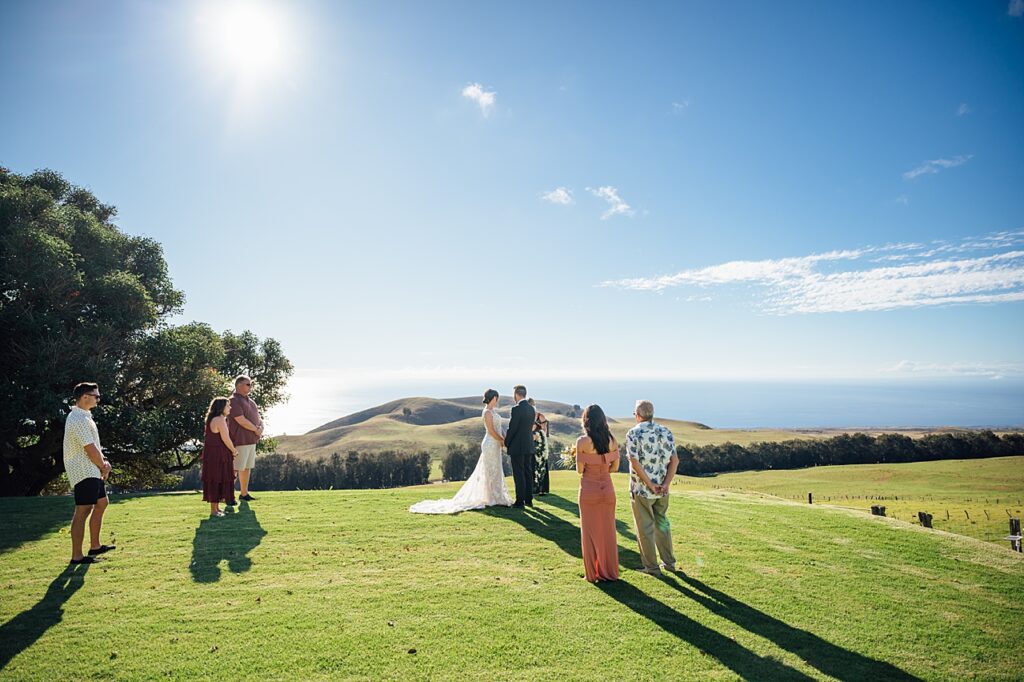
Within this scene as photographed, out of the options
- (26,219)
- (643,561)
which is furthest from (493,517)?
(26,219)

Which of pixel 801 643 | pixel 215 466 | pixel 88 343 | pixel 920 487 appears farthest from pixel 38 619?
pixel 920 487

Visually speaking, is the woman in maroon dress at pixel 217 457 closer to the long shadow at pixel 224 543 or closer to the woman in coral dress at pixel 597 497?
the long shadow at pixel 224 543

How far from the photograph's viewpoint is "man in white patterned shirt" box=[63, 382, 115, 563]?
28.5 feet

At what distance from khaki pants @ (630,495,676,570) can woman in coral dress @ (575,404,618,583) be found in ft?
2.68

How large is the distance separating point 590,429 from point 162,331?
25585 mm

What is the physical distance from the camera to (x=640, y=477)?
8773mm

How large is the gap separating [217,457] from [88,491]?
3.94m

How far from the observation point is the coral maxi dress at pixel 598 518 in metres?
8.38

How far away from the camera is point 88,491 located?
8.85 meters

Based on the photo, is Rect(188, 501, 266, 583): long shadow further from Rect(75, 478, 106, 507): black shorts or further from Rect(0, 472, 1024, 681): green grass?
Rect(75, 478, 106, 507): black shorts

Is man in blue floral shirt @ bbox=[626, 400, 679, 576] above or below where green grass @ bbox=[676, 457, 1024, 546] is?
above

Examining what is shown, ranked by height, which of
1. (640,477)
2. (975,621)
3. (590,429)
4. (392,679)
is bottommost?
(975,621)

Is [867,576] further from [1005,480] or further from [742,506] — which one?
[1005,480]

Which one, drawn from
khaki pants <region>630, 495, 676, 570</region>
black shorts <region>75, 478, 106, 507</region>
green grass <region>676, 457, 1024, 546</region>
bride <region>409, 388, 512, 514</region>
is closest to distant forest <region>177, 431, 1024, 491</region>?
green grass <region>676, 457, 1024, 546</region>
